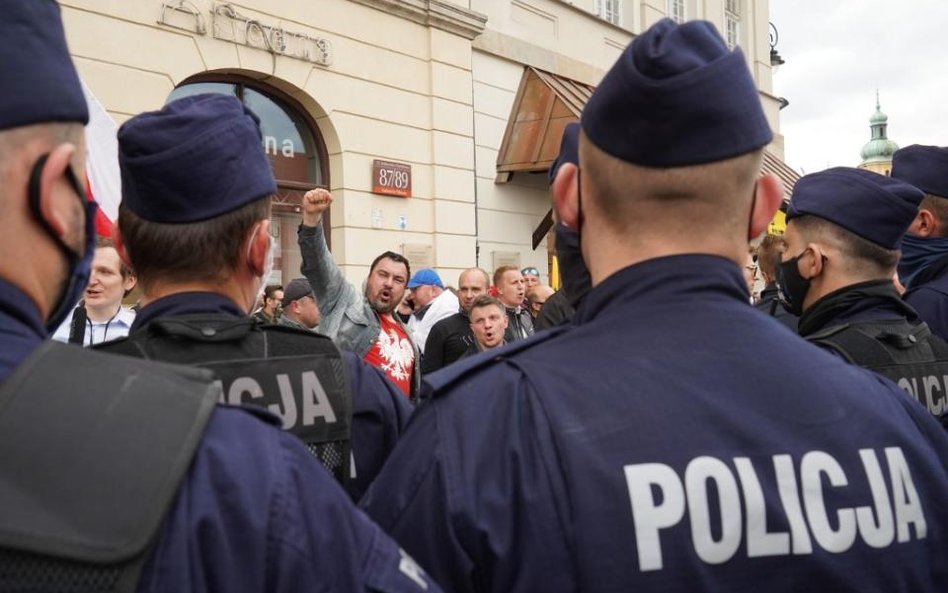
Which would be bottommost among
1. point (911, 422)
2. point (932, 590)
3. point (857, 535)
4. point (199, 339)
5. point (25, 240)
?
point (932, 590)

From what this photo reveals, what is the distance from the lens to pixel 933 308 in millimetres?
3254

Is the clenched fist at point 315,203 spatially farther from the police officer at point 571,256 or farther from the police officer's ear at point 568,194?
the police officer's ear at point 568,194

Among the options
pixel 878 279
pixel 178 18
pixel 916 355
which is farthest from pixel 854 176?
pixel 178 18

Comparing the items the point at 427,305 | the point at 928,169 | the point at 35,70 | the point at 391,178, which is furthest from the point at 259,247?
the point at 391,178

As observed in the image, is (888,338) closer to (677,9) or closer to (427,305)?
(427,305)

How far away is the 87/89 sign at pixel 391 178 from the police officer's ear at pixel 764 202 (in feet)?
27.4

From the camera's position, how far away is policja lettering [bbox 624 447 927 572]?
1200 mm

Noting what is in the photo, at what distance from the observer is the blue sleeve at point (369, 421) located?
212 centimetres

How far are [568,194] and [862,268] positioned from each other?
5.08 ft

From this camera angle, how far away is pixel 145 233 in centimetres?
194

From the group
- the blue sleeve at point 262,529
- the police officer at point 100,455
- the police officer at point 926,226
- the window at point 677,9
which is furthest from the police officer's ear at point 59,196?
the window at point 677,9

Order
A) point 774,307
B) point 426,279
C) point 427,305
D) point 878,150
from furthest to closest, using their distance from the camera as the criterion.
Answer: point 878,150 → point 426,279 → point 427,305 → point 774,307

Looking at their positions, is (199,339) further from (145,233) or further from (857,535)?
(857,535)

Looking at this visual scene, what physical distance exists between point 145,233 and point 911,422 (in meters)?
1.64
